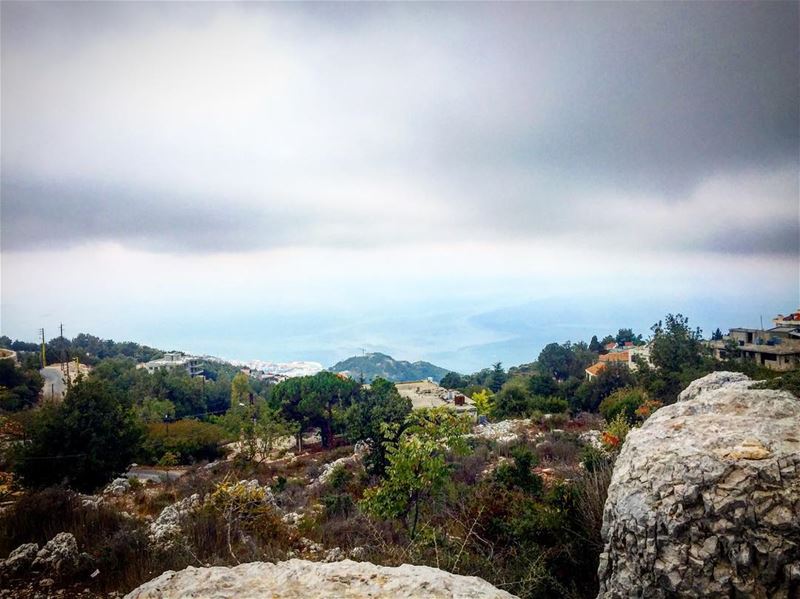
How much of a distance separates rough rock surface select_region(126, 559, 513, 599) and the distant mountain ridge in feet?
418

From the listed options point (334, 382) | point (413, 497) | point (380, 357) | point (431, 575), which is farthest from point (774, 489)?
point (380, 357)

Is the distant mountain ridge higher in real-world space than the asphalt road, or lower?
lower

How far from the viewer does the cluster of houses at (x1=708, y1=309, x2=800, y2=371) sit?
119 feet

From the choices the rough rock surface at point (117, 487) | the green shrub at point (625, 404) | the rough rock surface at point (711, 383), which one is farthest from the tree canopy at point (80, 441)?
the green shrub at point (625, 404)

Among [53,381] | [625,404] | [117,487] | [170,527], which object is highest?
[170,527]

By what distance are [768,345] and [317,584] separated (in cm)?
4976

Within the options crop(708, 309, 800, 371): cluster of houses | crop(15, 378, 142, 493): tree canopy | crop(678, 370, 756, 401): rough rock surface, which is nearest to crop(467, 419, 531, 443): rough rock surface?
crop(678, 370, 756, 401): rough rock surface

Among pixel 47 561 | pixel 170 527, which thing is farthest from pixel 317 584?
pixel 170 527

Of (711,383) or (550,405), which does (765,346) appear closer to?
(550,405)

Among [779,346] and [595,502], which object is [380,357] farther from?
[595,502]

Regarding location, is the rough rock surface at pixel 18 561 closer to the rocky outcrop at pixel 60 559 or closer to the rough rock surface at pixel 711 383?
the rocky outcrop at pixel 60 559

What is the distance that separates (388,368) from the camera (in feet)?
459

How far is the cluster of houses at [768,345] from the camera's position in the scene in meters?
36.3

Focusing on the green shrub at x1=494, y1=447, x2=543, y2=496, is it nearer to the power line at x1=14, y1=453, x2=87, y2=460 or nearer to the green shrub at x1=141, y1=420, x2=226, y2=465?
the power line at x1=14, y1=453, x2=87, y2=460
